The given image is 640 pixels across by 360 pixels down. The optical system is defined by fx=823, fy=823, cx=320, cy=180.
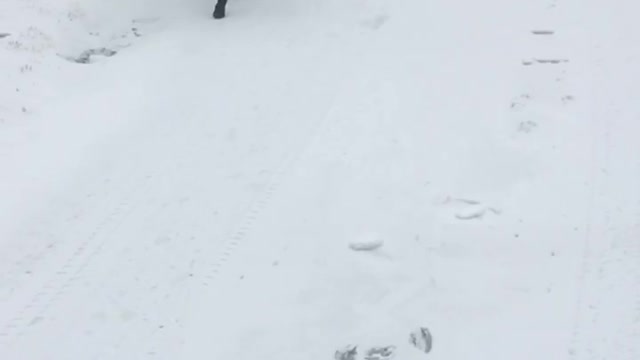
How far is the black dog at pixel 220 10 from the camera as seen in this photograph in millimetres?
17266

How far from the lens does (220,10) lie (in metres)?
17.4

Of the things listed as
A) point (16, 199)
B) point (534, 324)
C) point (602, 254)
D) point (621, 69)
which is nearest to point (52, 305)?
point (16, 199)

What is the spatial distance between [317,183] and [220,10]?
7047 mm

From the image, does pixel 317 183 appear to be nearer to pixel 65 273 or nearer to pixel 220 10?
pixel 65 273

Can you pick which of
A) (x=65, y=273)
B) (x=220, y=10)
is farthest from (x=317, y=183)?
(x=220, y=10)

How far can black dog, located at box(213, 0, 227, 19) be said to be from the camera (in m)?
17.3

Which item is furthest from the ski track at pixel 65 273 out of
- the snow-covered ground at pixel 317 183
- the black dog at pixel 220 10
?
the black dog at pixel 220 10

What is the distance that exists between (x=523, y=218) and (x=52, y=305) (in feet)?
19.5

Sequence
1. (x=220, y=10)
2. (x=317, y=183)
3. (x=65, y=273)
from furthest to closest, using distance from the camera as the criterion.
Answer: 1. (x=220, y=10)
2. (x=317, y=183)
3. (x=65, y=273)

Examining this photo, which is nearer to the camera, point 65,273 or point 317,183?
point 65,273

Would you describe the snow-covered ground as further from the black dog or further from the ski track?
the black dog

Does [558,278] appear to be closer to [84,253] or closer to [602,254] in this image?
[602,254]

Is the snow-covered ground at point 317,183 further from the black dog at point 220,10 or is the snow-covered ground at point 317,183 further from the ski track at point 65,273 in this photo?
the black dog at point 220,10

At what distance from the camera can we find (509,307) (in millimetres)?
9320
